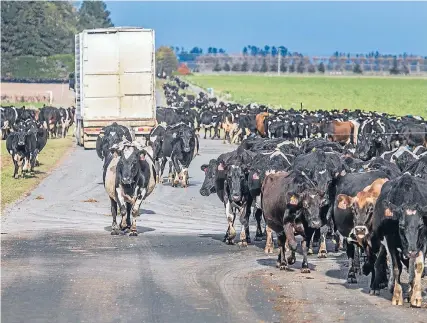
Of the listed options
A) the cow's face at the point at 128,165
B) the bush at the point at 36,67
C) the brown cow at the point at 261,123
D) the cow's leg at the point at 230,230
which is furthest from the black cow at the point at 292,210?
the bush at the point at 36,67

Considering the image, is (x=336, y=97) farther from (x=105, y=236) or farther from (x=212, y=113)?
(x=105, y=236)

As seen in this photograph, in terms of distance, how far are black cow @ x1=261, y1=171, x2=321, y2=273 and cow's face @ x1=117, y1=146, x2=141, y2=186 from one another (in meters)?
4.74

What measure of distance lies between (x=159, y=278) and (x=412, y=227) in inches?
152

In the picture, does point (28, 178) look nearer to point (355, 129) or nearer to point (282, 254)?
point (355, 129)

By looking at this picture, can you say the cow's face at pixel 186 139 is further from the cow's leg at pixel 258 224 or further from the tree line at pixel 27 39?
the tree line at pixel 27 39

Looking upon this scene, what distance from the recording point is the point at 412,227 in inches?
525

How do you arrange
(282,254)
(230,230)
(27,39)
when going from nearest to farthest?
1. (282,254)
2. (230,230)
3. (27,39)

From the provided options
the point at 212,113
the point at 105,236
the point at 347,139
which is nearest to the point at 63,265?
the point at 105,236

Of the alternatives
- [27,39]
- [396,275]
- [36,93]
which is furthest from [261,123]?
[27,39]

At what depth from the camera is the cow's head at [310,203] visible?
15789 millimetres

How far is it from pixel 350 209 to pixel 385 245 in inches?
47.0

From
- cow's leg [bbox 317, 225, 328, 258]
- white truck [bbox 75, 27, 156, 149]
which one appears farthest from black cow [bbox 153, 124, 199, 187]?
cow's leg [bbox 317, 225, 328, 258]

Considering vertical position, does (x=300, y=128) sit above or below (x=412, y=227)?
below

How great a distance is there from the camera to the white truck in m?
40.4
